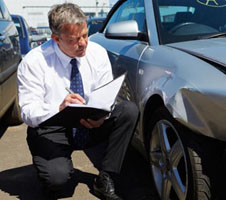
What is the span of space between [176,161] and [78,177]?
3.37 ft

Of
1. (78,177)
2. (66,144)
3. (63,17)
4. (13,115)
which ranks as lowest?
(13,115)

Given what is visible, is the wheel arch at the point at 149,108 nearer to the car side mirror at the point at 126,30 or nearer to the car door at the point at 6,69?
the car side mirror at the point at 126,30

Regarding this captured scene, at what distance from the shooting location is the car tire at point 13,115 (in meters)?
4.20

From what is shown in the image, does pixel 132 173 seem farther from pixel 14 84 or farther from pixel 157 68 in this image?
pixel 14 84

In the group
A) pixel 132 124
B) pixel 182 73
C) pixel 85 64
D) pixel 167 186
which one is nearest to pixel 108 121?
pixel 132 124

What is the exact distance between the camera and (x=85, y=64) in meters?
2.40

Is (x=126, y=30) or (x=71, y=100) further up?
(x=126, y=30)

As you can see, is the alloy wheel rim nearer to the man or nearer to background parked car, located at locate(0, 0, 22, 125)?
the man

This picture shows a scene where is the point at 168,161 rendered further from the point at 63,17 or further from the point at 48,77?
the point at 63,17

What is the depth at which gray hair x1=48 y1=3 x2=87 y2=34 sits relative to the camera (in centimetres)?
206

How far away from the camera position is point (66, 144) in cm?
227

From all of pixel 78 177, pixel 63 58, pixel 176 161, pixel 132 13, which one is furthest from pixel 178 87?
pixel 132 13

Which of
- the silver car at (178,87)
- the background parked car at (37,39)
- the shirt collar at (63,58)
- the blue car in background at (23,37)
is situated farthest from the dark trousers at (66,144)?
the background parked car at (37,39)

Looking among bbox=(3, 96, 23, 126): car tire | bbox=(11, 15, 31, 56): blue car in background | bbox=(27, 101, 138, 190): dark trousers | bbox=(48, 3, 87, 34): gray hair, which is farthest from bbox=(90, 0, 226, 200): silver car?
bbox=(11, 15, 31, 56): blue car in background
